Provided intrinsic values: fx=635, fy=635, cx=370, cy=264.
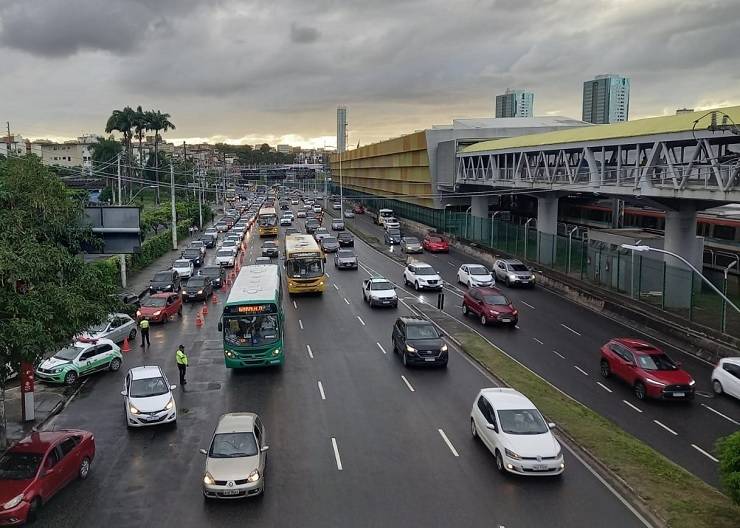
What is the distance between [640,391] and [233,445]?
14.2m

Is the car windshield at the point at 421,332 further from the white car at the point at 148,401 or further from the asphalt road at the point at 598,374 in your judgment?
the white car at the point at 148,401

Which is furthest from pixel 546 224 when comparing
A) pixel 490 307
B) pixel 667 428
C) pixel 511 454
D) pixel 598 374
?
pixel 511 454

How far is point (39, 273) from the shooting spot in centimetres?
1505

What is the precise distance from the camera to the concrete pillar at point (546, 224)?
48562mm

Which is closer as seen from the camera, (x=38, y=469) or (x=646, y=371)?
(x=38, y=469)

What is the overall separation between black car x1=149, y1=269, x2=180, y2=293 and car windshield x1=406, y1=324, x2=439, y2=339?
20886 mm

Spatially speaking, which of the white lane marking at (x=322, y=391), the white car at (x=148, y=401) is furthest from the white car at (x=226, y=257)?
the white car at (x=148, y=401)

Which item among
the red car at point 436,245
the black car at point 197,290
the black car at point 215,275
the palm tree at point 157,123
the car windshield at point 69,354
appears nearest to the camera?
the car windshield at point 69,354

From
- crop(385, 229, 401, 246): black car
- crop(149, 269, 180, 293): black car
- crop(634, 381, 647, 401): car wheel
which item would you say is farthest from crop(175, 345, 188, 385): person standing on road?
crop(385, 229, 401, 246): black car

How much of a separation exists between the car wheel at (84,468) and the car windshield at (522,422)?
33.6ft

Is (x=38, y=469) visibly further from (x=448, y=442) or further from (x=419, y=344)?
(x=419, y=344)

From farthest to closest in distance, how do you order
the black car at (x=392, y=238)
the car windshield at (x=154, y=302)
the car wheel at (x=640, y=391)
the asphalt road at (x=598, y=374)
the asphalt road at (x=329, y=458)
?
the black car at (x=392, y=238) → the car windshield at (x=154, y=302) → the car wheel at (x=640, y=391) → the asphalt road at (x=598, y=374) → the asphalt road at (x=329, y=458)

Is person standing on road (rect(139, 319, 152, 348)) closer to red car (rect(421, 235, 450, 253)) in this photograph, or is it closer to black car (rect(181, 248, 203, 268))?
black car (rect(181, 248, 203, 268))

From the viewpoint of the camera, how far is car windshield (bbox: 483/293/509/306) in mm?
32750
